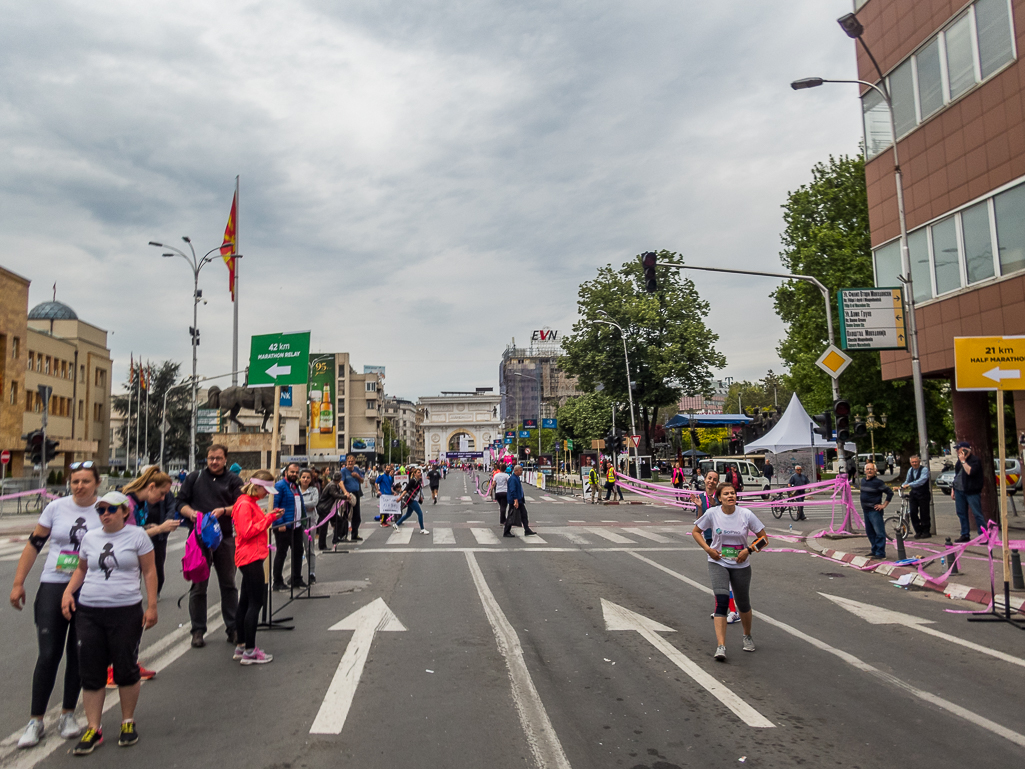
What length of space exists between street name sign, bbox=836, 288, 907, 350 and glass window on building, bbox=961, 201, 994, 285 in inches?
54.9

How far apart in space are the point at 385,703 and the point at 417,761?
3.92ft

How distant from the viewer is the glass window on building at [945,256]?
1597cm

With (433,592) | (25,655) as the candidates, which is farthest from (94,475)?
(433,592)

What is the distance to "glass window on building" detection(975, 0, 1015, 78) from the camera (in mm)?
14391

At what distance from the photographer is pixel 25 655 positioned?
741 cm

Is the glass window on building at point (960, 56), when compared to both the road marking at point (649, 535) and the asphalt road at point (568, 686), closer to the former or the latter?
the asphalt road at point (568, 686)

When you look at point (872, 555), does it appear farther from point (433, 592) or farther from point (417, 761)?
point (417, 761)

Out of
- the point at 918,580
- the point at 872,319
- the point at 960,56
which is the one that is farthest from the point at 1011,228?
the point at 918,580

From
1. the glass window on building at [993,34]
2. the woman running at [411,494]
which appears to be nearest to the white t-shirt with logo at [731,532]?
the glass window on building at [993,34]

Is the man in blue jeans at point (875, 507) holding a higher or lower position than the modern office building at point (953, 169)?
lower

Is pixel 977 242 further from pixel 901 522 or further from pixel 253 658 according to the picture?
pixel 253 658

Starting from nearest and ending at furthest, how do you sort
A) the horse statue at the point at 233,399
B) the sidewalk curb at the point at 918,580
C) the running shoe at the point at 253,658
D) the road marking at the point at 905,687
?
1. the road marking at the point at 905,687
2. the running shoe at the point at 253,658
3. the sidewalk curb at the point at 918,580
4. the horse statue at the point at 233,399

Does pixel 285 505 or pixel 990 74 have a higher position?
pixel 990 74

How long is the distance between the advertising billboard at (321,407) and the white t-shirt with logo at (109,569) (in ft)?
176
